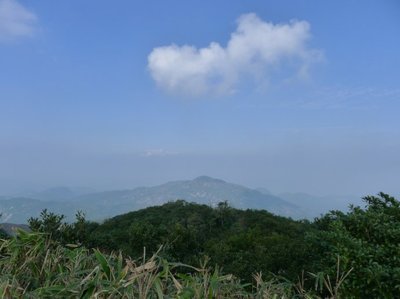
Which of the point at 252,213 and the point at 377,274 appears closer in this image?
the point at 377,274

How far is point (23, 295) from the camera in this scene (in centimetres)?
216

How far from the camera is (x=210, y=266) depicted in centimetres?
521

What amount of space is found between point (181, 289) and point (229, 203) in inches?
1362

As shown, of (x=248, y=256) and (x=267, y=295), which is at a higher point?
(x=267, y=295)

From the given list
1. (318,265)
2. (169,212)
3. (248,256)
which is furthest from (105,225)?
(318,265)

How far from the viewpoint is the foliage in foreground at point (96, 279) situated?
212 cm

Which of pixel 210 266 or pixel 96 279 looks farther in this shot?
pixel 210 266

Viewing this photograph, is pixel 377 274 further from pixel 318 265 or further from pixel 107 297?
pixel 107 297

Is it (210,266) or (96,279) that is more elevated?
(96,279)

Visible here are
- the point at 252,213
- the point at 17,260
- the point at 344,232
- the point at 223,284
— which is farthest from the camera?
the point at 252,213

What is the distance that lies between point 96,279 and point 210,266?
10.6ft

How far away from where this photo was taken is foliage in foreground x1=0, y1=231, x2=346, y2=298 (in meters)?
2.12

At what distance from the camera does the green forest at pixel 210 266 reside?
2.19 m

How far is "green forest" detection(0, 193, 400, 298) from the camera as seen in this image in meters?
2.19
